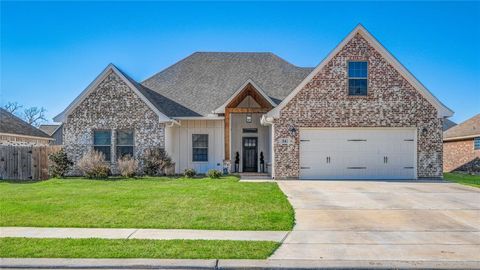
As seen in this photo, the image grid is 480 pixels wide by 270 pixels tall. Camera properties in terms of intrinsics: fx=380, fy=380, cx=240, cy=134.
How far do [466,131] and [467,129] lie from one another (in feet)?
1.14

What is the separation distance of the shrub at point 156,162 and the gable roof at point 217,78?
282 centimetres

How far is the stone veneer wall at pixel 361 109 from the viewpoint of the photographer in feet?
60.6

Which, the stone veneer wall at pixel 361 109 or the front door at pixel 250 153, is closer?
the stone veneer wall at pixel 361 109

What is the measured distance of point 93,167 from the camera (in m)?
18.8

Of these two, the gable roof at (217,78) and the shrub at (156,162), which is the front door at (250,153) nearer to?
the gable roof at (217,78)

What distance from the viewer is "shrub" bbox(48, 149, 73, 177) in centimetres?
1933

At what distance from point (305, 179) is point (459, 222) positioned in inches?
388

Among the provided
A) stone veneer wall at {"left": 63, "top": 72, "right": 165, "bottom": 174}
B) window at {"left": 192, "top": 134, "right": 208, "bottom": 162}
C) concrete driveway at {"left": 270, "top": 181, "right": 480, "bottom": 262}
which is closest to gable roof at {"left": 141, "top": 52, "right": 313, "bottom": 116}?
window at {"left": 192, "top": 134, "right": 208, "bottom": 162}

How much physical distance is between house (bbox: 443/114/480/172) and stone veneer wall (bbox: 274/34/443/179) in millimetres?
9384

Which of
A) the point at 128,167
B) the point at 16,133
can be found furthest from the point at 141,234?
the point at 16,133

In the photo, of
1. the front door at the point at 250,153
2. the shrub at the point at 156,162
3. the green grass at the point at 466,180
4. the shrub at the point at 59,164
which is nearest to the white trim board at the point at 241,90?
the front door at the point at 250,153

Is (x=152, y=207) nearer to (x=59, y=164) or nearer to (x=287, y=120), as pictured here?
(x=287, y=120)

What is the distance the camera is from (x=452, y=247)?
6.84 meters

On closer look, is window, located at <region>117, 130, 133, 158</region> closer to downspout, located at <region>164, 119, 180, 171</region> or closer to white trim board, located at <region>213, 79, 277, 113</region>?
downspout, located at <region>164, 119, 180, 171</region>
